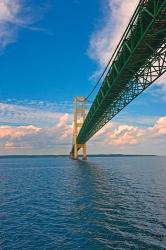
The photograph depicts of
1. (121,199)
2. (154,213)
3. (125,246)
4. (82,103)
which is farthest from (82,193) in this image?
(82,103)

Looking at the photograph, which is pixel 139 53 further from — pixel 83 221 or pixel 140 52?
pixel 83 221

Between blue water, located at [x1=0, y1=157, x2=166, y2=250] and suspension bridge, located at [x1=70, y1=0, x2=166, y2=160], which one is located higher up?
suspension bridge, located at [x1=70, y1=0, x2=166, y2=160]

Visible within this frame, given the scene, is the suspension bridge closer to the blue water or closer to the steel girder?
the steel girder

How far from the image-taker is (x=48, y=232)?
850 inches

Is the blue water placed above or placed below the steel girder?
below

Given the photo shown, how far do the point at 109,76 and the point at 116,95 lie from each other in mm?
5726

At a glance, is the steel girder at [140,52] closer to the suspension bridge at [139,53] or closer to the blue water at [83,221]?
the suspension bridge at [139,53]

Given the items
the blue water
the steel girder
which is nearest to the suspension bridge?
the steel girder

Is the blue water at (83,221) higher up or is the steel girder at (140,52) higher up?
the steel girder at (140,52)

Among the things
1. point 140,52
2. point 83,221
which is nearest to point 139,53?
point 140,52

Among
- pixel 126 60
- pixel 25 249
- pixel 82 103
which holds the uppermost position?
pixel 82 103

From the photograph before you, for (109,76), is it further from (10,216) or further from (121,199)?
(10,216)

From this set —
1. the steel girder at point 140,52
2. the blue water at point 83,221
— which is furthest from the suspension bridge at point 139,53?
the blue water at point 83,221

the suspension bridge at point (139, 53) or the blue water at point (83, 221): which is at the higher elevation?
the suspension bridge at point (139, 53)
